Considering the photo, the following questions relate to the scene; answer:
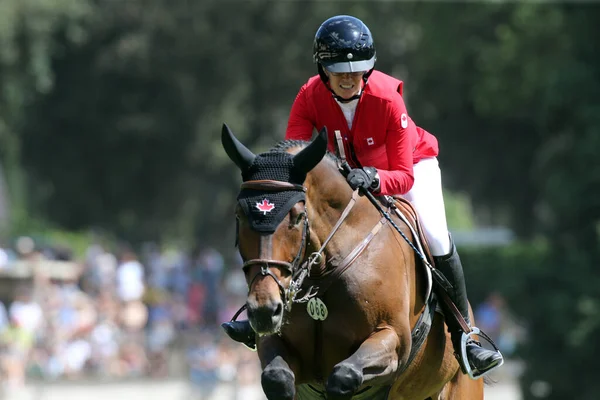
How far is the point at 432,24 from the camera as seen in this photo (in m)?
37.2

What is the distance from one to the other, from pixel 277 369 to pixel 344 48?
6.60 ft

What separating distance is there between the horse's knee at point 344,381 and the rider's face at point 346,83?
1.75 meters

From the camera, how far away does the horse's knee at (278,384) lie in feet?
21.0

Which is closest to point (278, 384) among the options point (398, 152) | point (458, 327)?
point (398, 152)

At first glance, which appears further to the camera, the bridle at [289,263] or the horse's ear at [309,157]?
the horse's ear at [309,157]

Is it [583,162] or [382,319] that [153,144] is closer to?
[583,162]

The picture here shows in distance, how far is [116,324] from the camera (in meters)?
23.0

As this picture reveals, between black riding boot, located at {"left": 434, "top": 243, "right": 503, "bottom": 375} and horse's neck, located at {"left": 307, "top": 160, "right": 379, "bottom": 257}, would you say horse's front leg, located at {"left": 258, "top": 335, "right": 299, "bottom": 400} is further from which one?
black riding boot, located at {"left": 434, "top": 243, "right": 503, "bottom": 375}

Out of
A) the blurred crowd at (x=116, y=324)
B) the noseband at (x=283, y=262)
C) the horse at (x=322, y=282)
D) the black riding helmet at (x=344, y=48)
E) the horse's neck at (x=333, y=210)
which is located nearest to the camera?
the noseband at (x=283, y=262)

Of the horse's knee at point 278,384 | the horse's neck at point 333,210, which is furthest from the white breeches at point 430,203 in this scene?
the horse's knee at point 278,384

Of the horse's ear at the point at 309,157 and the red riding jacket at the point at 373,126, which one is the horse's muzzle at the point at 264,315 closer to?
the horse's ear at the point at 309,157

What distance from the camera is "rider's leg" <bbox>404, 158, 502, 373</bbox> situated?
7.63 meters

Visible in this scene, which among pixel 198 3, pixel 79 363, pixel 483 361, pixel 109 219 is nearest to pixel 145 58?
pixel 198 3

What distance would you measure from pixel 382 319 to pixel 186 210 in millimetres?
43709
